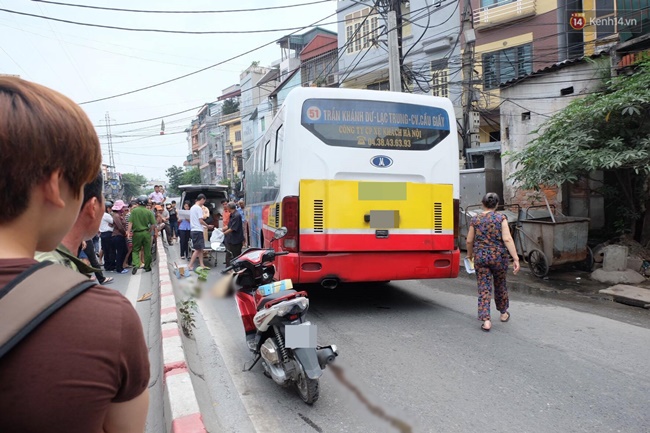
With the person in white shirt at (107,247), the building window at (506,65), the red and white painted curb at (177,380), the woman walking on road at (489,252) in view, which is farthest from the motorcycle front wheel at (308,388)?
the building window at (506,65)

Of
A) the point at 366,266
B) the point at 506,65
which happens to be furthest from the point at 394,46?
the point at 506,65

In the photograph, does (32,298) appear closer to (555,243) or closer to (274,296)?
(274,296)

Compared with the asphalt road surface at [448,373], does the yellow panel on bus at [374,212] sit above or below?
above

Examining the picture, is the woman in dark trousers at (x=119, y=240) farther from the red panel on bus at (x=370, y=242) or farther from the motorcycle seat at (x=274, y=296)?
the motorcycle seat at (x=274, y=296)

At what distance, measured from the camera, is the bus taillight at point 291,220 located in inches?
214

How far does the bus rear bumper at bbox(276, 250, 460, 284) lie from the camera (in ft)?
17.9

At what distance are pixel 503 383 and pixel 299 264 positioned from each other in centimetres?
266

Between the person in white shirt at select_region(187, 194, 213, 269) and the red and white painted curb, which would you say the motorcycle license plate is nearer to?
the red and white painted curb

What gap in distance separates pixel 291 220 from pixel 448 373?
254cm

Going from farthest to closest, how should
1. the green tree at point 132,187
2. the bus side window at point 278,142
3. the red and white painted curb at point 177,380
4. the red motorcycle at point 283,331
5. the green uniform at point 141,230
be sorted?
the green tree at point 132,187, the green uniform at point 141,230, the bus side window at point 278,142, the red motorcycle at point 283,331, the red and white painted curb at point 177,380

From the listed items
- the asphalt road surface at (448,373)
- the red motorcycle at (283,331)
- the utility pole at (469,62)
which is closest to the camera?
the asphalt road surface at (448,373)

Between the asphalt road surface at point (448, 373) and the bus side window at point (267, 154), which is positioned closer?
the asphalt road surface at point (448, 373)

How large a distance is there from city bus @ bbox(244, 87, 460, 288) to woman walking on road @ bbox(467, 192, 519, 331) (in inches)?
29.8

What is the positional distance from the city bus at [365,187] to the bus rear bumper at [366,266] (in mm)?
13
